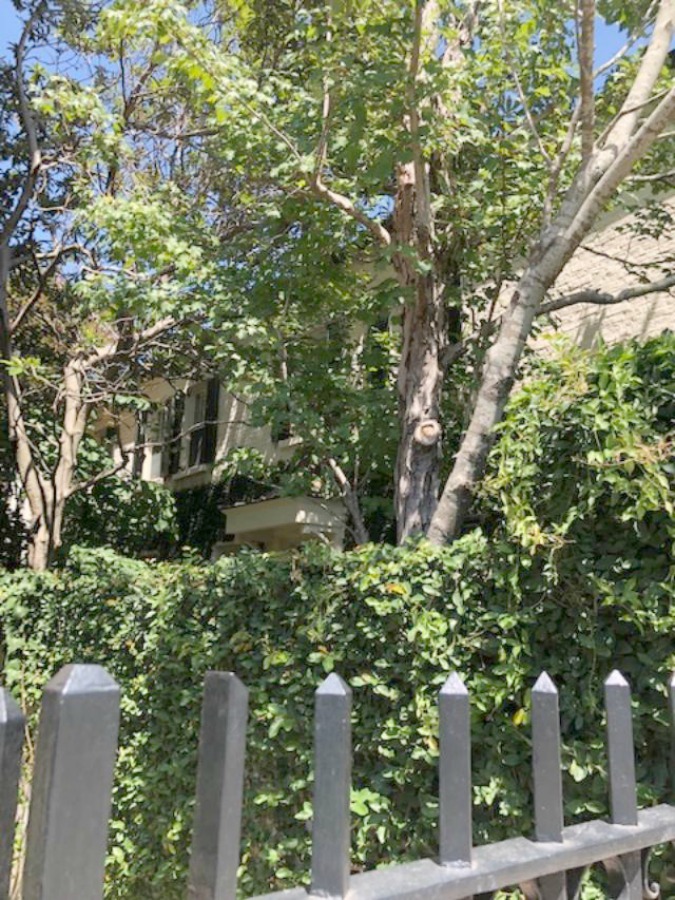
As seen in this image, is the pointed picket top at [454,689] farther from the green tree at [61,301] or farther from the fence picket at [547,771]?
the green tree at [61,301]

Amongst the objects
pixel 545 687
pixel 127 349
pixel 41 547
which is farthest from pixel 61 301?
pixel 545 687

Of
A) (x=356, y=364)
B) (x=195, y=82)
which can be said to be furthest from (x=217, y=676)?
(x=356, y=364)

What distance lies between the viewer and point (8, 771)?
3.29 ft

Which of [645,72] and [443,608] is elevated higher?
[645,72]

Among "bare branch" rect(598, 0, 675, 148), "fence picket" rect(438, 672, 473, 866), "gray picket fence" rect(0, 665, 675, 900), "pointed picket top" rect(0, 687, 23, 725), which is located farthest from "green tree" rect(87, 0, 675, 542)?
"pointed picket top" rect(0, 687, 23, 725)

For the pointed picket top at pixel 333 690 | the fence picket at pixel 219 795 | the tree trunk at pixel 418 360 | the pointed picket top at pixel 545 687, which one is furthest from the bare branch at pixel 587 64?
the fence picket at pixel 219 795

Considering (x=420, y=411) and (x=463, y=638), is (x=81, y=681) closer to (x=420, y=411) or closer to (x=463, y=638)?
(x=463, y=638)

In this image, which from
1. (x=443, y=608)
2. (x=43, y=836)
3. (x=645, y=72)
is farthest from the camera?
(x=645, y=72)

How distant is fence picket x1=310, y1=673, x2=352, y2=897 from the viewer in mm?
1264

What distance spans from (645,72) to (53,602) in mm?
6660

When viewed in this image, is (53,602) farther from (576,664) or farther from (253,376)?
(576,664)

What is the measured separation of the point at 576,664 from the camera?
3.64 m

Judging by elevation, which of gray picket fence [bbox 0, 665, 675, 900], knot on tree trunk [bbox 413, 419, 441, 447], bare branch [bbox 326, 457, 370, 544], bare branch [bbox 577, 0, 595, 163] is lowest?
gray picket fence [bbox 0, 665, 675, 900]

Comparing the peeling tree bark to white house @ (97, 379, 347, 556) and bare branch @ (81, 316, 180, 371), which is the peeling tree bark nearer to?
white house @ (97, 379, 347, 556)
